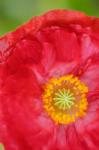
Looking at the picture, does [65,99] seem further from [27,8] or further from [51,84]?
[27,8]

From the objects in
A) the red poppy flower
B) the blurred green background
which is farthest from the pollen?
the blurred green background

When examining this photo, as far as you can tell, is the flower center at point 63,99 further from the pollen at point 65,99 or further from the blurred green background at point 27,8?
the blurred green background at point 27,8

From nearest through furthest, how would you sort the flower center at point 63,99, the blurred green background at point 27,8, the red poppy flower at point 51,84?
the red poppy flower at point 51,84 < the flower center at point 63,99 < the blurred green background at point 27,8

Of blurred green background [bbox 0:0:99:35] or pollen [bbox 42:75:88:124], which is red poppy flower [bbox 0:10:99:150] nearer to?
pollen [bbox 42:75:88:124]

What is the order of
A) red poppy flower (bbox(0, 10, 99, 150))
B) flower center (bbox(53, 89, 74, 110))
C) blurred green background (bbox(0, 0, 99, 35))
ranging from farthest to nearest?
blurred green background (bbox(0, 0, 99, 35))
flower center (bbox(53, 89, 74, 110))
red poppy flower (bbox(0, 10, 99, 150))

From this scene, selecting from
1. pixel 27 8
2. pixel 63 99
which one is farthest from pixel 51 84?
pixel 27 8

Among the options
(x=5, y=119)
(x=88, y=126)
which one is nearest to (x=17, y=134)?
(x=5, y=119)

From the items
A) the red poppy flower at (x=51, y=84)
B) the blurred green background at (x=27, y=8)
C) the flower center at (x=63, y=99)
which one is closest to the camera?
the red poppy flower at (x=51, y=84)

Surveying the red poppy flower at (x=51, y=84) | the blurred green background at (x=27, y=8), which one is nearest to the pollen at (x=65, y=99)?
the red poppy flower at (x=51, y=84)

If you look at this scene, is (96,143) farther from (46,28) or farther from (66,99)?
(46,28)
